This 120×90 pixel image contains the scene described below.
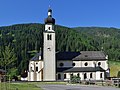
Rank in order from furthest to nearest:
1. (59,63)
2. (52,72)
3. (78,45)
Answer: (78,45), (59,63), (52,72)

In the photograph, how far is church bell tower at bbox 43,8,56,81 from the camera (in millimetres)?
79250

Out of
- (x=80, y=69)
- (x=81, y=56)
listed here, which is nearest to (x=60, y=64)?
(x=80, y=69)

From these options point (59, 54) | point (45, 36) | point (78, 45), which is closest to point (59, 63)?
point (59, 54)

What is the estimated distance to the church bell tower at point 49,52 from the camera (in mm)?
79250

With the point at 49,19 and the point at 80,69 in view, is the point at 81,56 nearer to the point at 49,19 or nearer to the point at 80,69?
the point at 80,69

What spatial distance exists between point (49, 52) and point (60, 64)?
6.44m

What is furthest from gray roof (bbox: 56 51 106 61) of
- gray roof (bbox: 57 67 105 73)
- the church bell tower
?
the church bell tower

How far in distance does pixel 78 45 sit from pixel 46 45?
117m

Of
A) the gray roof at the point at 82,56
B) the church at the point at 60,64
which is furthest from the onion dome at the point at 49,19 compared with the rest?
the gray roof at the point at 82,56

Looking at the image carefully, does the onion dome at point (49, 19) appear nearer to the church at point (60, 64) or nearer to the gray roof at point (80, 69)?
the church at point (60, 64)

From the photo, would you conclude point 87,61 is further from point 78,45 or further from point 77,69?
point 78,45

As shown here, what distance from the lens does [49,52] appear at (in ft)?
262

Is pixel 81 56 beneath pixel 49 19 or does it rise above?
beneath

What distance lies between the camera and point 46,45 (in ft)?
263
